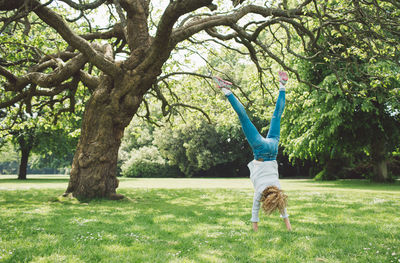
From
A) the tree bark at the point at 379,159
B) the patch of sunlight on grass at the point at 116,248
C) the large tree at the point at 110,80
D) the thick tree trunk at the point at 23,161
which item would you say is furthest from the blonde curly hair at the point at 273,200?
the thick tree trunk at the point at 23,161

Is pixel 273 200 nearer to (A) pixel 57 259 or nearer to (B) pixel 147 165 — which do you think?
(A) pixel 57 259

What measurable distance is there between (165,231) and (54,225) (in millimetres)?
2503

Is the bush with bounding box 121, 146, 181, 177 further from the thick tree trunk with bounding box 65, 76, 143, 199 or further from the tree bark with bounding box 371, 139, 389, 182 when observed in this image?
the thick tree trunk with bounding box 65, 76, 143, 199

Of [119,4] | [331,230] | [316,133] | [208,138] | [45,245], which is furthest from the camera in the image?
[208,138]

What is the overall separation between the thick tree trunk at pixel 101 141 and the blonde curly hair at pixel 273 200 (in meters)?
6.80

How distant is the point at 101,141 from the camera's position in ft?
35.4

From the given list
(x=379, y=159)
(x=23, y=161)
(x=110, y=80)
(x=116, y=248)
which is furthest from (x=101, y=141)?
(x=23, y=161)

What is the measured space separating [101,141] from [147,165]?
1611 inches

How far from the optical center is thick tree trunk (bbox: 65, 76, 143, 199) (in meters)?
10.6

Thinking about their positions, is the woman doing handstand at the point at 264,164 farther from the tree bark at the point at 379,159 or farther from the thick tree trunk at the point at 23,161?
the thick tree trunk at the point at 23,161

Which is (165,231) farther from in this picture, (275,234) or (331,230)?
(331,230)

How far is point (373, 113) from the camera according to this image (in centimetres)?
2270

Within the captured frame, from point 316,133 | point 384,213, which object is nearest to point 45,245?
point 384,213

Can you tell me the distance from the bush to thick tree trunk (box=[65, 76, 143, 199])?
4039 centimetres
